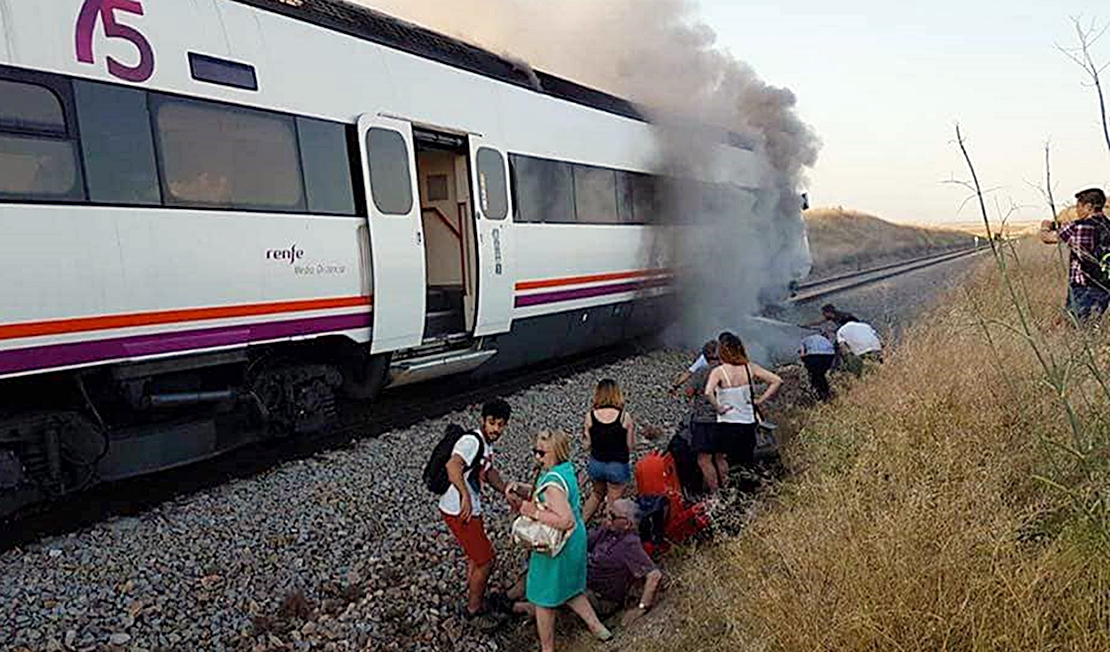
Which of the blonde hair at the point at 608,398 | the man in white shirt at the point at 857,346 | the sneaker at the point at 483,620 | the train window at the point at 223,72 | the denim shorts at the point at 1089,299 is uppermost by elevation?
the train window at the point at 223,72

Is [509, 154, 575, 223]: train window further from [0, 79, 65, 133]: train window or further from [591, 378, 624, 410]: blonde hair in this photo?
[0, 79, 65, 133]: train window

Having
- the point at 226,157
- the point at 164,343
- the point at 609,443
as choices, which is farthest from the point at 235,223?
the point at 609,443

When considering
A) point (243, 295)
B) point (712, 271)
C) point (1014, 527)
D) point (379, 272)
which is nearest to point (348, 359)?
point (379, 272)

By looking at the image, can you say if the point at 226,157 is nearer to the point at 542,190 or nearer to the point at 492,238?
the point at 492,238

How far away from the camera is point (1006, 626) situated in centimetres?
313

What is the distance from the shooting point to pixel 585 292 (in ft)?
35.1

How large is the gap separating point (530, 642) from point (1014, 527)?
94.5 inches

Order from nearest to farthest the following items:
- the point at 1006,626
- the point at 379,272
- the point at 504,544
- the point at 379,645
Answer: the point at 1006,626 < the point at 379,645 < the point at 504,544 < the point at 379,272

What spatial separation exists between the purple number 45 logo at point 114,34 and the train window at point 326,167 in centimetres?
126

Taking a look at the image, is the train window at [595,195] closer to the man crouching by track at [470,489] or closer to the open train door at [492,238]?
the open train door at [492,238]

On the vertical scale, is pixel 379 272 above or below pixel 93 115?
below

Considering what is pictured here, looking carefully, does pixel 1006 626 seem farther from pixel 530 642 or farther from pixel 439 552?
pixel 439 552

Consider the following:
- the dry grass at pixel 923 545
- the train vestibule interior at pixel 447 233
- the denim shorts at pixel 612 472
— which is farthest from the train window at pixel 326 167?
the dry grass at pixel 923 545

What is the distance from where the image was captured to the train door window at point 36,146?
486cm
